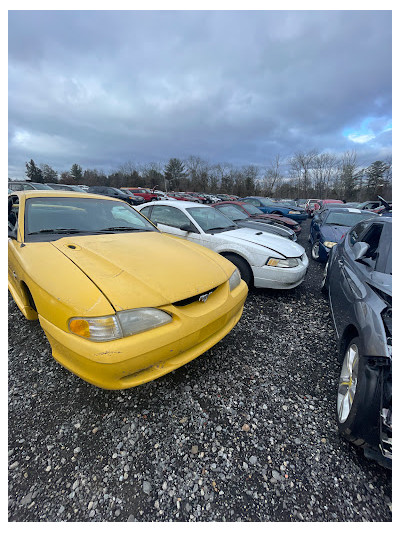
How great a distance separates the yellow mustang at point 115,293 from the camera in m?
1.47

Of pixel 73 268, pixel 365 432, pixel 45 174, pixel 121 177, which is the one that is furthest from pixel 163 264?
pixel 45 174

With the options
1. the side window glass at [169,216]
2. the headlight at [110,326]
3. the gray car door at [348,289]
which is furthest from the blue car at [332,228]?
the headlight at [110,326]

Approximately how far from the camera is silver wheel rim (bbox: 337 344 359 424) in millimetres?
1633

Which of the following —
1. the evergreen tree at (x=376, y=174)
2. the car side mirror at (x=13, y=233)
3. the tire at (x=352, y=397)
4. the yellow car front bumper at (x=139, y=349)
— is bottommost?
the tire at (x=352, y=397)

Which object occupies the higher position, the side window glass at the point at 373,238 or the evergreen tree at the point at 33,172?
the evergreen tree at the point at 33,172

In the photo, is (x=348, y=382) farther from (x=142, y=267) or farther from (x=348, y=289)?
(x=142, y=267)

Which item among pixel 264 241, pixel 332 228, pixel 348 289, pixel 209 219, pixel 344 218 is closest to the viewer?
pixel 348 289

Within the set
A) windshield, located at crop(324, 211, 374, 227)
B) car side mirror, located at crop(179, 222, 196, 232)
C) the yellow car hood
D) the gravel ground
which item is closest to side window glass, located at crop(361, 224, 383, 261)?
the gravel ground

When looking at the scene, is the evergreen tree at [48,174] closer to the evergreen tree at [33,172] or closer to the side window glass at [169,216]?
the evergreen tree at [33,172]

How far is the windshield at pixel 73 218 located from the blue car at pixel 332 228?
4.53 m

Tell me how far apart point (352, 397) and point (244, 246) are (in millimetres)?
2491

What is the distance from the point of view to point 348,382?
5.78 feet

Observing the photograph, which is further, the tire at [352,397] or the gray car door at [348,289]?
the gray car door at [348,289]

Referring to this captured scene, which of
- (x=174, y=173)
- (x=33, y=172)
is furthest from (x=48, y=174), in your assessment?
(x=174, y=173)
